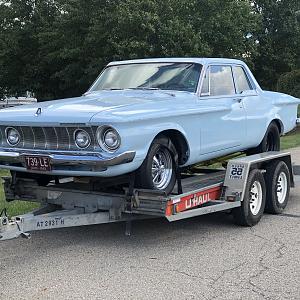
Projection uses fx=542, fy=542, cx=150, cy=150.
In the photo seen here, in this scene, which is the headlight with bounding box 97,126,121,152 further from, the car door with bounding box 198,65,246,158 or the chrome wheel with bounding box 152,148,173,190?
the car door with bounding box 198,65,246,158

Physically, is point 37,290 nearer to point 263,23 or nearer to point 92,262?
point 92,262

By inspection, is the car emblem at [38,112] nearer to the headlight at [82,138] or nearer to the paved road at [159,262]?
the headlight at [82,138]

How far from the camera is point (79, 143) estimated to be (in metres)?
5.52

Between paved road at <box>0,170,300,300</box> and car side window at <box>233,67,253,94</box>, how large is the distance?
6.35 ft

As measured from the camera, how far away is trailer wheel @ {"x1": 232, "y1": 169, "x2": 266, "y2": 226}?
672 centimetres

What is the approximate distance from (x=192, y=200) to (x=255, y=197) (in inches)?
53.9

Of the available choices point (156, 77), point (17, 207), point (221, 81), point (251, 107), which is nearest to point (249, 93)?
point (251, 107)

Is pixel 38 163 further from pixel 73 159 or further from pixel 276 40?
pixel 276 40

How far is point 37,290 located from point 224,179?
3009 mm

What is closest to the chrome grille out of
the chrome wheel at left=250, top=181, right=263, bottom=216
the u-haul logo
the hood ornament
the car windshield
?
the hood ornament

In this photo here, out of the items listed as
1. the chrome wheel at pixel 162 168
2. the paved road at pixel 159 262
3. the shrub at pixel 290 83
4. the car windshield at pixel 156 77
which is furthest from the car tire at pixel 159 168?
the shrub at pixel 290 83

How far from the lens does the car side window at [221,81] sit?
7168 millimetres

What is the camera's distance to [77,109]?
5.61 meters

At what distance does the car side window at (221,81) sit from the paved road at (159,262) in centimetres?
173
